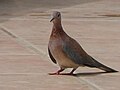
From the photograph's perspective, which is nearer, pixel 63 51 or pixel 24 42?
pixel 63 51

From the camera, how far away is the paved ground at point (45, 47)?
730 centimetres

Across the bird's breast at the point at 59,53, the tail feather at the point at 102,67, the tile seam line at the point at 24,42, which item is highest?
the bird's breast at the point at 59,53

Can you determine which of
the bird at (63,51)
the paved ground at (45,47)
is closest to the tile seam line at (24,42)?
the paved ground at (45,47)

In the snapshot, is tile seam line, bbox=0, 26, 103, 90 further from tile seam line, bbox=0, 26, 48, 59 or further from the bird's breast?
the bird's breast

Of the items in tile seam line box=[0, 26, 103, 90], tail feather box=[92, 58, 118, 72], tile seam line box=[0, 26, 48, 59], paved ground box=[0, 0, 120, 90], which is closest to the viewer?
paved ground box=[0, 0, 120, 90]

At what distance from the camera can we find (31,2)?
1930 cm

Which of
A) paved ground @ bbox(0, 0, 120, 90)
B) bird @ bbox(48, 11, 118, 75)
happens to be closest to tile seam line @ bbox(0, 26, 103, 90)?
paved ground @ bbox(0, 0, 120, 90)

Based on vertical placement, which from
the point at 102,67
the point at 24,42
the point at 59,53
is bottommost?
the point at 24,42

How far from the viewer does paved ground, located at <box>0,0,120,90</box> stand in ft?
24.0

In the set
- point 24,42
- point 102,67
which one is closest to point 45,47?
point 24,42

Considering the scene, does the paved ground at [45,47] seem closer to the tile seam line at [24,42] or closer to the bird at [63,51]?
the tile seam line at [24,42]

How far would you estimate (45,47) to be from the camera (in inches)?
396

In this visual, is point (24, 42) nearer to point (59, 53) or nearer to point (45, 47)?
point (45, 47)

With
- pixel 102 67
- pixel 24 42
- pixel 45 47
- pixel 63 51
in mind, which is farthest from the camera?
pixel 24 42
